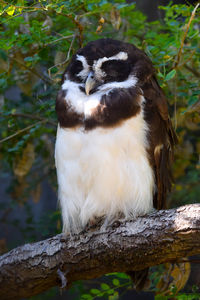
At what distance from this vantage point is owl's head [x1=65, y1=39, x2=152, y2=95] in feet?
8.11

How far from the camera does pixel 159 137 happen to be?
102 inches

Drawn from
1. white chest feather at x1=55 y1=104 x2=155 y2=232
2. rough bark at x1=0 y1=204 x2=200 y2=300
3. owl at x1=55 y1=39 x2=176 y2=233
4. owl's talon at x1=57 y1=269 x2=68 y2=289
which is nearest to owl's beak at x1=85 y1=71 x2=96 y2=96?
owl at x1=55 y1=39 x2=176 y2=233

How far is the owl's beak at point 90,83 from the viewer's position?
7.91 ft

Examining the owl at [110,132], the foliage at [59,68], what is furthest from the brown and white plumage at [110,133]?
the foliage at [59,68]

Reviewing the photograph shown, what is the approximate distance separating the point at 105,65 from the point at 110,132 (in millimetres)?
384

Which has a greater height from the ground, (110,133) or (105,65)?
(105,65)

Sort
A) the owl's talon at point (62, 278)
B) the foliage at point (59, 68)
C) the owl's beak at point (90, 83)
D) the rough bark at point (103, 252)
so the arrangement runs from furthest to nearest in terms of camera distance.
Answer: the foliage at point (59, 68) < the owl's beak at point (90, 83) < the owl's talon at point (62, 278) < the rough bark at point (103, 252)

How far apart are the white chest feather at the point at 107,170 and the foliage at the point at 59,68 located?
39 centimetres

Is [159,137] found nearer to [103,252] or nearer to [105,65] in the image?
[105,65]

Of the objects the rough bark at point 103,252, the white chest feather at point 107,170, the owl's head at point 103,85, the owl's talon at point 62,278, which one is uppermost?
the owl's head at point 103,85

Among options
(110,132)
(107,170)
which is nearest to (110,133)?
(110,132)

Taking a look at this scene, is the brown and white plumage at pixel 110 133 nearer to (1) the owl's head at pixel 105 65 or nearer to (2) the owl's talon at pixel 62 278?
(1) the owl's head at pixel 105 65

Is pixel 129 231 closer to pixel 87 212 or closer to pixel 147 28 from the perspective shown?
pixel 87 212

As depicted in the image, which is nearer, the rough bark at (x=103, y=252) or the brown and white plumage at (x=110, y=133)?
the rough bark at (x=103, y=252)
